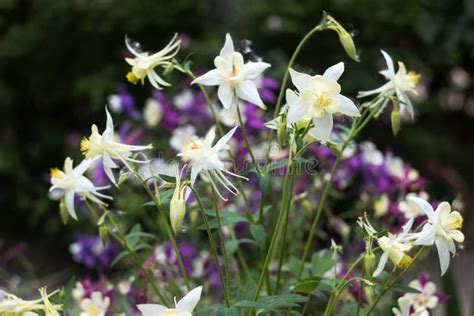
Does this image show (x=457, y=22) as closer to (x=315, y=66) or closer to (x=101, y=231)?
(x=315, y=66)

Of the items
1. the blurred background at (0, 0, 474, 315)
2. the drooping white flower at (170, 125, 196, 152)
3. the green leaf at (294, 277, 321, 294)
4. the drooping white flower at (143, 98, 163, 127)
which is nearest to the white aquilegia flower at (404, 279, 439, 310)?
the green leaf at (294, 277, 321, 294)

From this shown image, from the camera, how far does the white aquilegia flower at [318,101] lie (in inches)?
44.8

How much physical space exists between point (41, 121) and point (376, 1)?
1.96m

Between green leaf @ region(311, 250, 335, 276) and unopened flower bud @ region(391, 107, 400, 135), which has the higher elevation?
unopened flower bud @ region(391, 107, 400, 135)

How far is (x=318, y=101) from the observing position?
114 cm

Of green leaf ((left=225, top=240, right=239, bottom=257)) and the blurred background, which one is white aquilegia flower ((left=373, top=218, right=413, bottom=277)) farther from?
the blurred background

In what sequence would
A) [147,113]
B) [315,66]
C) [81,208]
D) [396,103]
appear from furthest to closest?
[315,66], [81,208], [147,113], [396,103]

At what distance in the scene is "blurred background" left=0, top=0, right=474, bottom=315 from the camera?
12.7 feet

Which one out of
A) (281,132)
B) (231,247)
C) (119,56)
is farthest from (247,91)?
(119,56)

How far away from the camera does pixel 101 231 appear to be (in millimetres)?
1418

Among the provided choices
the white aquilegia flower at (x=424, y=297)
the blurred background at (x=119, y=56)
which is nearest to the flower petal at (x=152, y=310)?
the white aquilegia flower at (x=424, y=297)

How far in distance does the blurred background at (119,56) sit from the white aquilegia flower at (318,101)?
2496 mm

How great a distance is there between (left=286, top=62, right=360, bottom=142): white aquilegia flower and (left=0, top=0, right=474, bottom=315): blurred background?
98.3 inches

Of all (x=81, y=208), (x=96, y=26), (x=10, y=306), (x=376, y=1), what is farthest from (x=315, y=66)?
(x=10, y=306)
